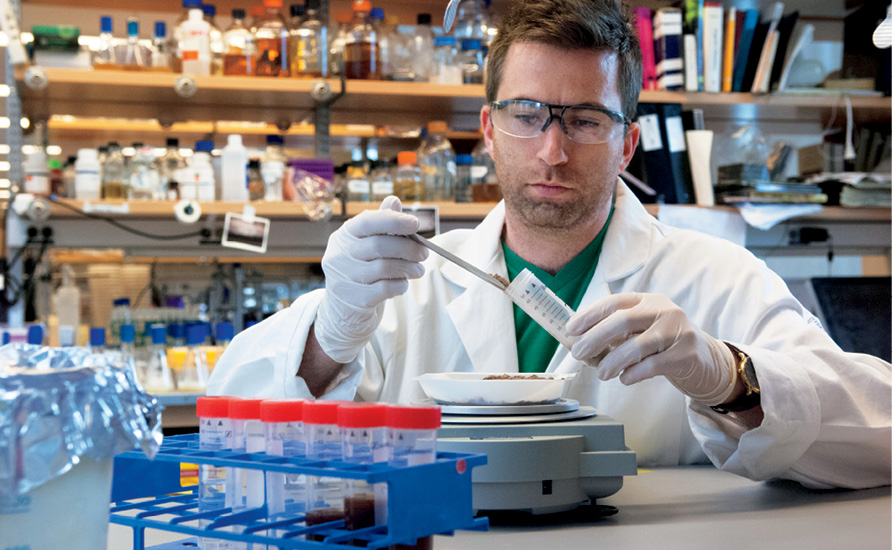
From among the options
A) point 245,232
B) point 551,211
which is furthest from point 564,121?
point 245,232

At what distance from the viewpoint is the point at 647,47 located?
9.42 feet

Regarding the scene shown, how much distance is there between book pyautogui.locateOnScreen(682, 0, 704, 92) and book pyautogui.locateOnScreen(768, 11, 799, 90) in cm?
26

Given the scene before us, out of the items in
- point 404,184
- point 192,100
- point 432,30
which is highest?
point 432,30

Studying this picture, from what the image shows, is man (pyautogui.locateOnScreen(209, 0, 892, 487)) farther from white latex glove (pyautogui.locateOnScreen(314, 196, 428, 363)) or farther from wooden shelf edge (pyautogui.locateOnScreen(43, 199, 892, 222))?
wooden shelf edge (pyautogui.locateOnScreen(43, 199, 892, 222))

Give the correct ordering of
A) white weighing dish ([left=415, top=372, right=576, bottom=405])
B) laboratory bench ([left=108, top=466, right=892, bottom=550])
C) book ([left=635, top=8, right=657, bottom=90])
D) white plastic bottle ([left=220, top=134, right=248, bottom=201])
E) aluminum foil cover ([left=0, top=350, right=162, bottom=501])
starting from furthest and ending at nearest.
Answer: book ([left=635, top=8, right=657, bottom=90]) → white plastic bottle ([left=220, top=134, right=248, bottom=201]) → white weighing dish ([left=415, top=372, right=576, bottom=405]) → laboratory bench ([left=108, top=466, right=892, bottom=550]) → aluminum foil cover ([left=0, top=350, right=162, bottom=501])

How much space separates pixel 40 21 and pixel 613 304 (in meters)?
2.55

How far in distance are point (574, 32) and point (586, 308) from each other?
0.60m

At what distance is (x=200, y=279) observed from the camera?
12.2ft

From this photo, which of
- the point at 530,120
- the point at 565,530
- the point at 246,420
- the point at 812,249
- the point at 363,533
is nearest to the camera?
the point at 363,533

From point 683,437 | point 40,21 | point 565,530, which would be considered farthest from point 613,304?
point 40,21

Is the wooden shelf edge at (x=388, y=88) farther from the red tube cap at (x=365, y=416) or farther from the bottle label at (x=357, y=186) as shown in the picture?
the red tube cap at (x=365, y=416)

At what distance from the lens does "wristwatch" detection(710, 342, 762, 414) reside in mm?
1187

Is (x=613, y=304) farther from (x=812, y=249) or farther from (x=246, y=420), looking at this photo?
(x=812, y=249)

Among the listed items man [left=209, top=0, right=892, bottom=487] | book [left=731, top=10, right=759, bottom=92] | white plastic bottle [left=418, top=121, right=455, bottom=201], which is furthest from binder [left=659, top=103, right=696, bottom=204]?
man [left=209, top=0, right=892, bottom=487]
